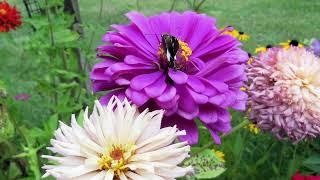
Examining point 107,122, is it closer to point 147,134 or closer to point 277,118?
point 147,134

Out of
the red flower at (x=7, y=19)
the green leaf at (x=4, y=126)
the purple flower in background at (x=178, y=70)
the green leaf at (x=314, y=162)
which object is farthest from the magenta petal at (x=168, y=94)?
the red flower at (x=7, y=19)

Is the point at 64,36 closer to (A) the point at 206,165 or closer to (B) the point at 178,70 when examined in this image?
(A) the point at 206,165

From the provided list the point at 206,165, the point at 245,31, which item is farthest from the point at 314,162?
the point at 245,31

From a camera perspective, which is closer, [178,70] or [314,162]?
[178,70]

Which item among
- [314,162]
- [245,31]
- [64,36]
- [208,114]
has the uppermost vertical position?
[208,114]

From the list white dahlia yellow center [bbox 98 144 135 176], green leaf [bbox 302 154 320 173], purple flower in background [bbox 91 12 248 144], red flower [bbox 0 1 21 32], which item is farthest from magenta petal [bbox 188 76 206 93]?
red flower [bbox 0 1 21 32]

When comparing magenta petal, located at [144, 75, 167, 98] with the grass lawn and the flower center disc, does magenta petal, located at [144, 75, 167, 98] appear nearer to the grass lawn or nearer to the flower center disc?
the flower center disc
